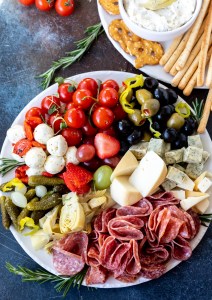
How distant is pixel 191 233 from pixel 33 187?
24.0 inches

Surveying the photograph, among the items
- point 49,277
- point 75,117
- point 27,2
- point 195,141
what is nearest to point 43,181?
point 75,117

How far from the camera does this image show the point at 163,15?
74.1 inches

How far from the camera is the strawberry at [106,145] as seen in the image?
72.4 inches

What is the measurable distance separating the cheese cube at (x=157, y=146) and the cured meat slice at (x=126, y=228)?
25 centimetres

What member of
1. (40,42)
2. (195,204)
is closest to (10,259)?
(195,204)

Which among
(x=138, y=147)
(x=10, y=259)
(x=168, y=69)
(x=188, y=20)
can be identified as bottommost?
(x=10, y=259)

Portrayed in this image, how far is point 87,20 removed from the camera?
7.00 feet

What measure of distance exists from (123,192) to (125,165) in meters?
0.11

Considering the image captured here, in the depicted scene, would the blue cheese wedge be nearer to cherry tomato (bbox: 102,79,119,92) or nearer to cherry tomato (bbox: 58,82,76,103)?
cherry tomato (bbox: 102,79,119,92)

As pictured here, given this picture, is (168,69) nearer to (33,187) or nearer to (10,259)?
(33,187)

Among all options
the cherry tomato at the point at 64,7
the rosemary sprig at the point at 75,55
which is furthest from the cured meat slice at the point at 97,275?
the cherry tomato at the point at 64,7

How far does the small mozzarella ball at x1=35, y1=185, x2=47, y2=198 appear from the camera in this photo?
188cm

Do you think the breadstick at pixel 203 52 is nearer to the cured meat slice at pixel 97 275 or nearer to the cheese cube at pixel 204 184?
the cheese cube at pixel 204 184

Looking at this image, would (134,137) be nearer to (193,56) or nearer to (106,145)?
(106,145)
